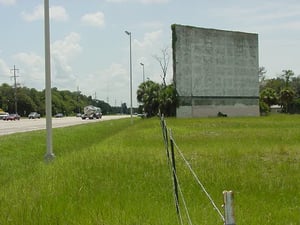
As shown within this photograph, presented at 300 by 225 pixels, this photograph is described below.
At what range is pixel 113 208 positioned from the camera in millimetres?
9250

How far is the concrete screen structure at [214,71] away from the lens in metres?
79.0

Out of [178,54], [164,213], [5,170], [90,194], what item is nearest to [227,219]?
[164,213]

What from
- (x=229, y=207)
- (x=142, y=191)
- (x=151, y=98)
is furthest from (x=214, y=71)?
(x=229, y=207)

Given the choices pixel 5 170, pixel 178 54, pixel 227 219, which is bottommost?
pixel 5 170

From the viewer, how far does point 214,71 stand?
82.2 metres

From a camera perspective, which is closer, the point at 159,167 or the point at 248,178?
the point at 248,178

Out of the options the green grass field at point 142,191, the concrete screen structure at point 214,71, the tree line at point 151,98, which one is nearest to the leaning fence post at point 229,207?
the green grass field at point 142,191

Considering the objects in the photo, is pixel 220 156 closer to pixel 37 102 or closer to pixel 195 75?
pixel 195 75

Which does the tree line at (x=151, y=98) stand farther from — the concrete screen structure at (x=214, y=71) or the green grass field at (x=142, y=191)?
the green grass field at (x=142, y=191)

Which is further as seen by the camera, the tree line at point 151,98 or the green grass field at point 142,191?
the tree line at point 151,98

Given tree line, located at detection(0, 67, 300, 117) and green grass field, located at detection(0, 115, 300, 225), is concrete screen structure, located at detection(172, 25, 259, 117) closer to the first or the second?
tree line, located at detection(0, 67, 300, 117)

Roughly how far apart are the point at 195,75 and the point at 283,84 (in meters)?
59.6

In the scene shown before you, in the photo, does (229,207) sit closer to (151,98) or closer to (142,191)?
(142,191)

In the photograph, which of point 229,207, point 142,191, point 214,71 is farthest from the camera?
point 214,71
